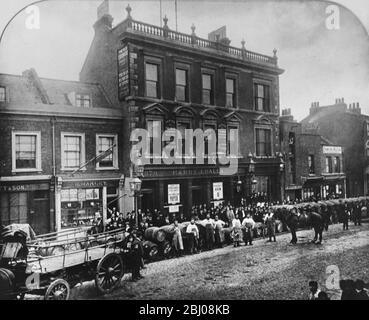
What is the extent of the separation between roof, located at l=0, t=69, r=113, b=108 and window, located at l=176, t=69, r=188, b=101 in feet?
5.90

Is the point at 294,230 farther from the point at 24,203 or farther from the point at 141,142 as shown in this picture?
the point at 24,203

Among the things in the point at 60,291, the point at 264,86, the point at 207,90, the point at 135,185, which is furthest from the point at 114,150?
the point at 264,86

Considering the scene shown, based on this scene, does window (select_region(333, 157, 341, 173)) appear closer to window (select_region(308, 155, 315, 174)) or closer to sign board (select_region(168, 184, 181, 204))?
window (select_region(308, 155, 315, 174))

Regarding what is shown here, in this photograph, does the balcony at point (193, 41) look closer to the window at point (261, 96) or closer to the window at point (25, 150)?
the window at point (261, 96)

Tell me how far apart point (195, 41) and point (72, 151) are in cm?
408

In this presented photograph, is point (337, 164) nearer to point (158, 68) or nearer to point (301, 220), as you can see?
point (301, 220)

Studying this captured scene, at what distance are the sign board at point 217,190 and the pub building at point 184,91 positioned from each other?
0.04 feet

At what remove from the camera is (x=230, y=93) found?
969 centimetres

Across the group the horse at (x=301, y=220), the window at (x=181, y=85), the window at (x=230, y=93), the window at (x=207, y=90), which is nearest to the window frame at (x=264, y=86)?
the window at (x=230, y=93)

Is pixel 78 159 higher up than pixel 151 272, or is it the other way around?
pixel 78 159

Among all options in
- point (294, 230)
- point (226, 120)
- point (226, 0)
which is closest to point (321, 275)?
point (294, 230)
